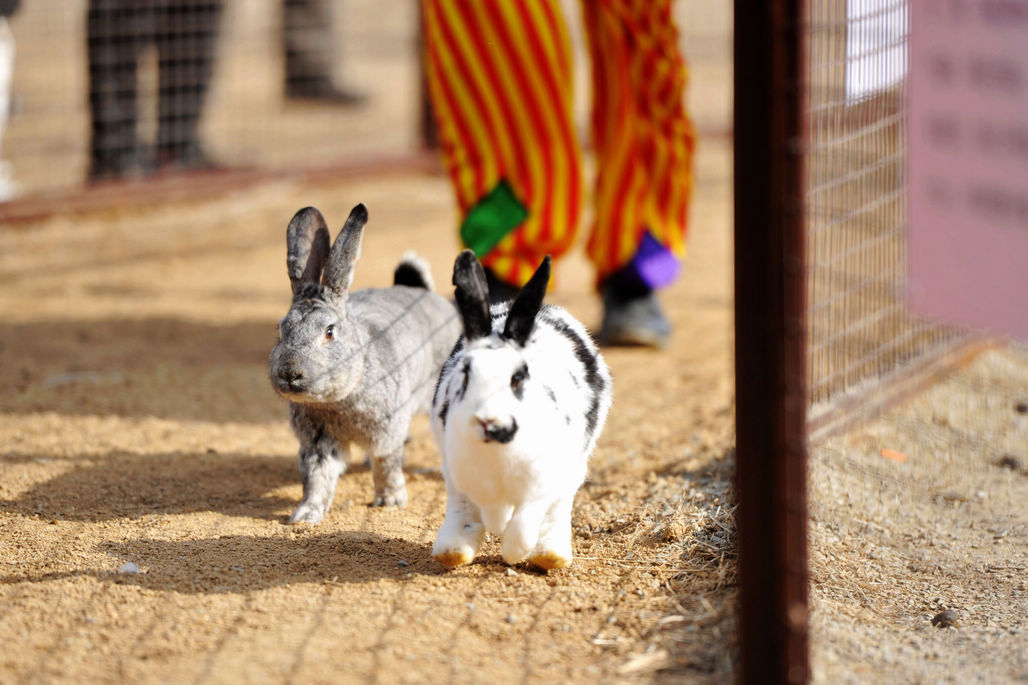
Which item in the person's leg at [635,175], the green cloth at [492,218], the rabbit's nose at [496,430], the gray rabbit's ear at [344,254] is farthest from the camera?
the person's leg at [635,175]

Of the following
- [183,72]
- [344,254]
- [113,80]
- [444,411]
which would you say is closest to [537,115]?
[344,254]

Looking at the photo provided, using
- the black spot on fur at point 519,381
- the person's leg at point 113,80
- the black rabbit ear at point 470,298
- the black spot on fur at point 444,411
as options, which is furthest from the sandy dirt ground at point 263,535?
the person's leg at point 113,80

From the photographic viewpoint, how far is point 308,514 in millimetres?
2963

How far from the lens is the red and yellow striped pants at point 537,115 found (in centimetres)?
390

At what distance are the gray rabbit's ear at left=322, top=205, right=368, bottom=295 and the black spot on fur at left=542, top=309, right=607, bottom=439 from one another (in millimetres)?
508

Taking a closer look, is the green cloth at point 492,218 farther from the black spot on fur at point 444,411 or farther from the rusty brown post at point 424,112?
the rusty brown post at point 424,112

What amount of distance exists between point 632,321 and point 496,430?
247 cm

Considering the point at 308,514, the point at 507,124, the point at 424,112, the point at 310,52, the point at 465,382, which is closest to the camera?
the point at 465,382

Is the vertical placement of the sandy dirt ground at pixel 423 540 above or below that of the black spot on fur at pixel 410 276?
below

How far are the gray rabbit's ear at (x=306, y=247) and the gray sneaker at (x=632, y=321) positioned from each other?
6.37ft

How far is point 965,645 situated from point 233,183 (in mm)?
5336

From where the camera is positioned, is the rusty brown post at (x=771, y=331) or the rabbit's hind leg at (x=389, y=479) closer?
the rusty brown post at (x=771, y=331)

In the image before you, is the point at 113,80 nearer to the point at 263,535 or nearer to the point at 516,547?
the point at 263,535

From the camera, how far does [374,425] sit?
2959mm
